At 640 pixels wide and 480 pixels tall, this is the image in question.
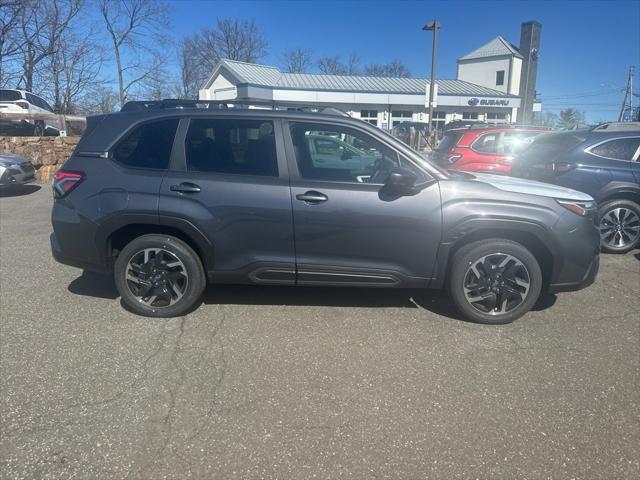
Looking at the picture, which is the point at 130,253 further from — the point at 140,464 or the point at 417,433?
the point at 417,433

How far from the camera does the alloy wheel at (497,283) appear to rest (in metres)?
3.73

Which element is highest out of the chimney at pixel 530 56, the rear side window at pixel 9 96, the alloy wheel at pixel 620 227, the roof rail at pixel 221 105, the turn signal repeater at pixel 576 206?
the chimney at pixel 530 56

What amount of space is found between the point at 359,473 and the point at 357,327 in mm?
1596

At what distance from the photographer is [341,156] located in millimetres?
3904

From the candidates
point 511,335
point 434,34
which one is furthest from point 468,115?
point 511,335

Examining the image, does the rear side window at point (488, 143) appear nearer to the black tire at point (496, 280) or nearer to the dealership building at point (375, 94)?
the black tire at point (496, 280)

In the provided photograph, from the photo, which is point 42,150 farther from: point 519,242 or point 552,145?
point 519,242

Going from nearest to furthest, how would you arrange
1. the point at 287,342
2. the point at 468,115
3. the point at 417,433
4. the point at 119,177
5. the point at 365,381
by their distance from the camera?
the point at 417,433 → the point at 365,381 → the point at 287,342 → the point at 119,177 → the point at 468,115

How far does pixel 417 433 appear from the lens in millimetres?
2488

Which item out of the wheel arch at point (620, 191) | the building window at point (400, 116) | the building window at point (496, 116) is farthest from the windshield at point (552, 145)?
the building window at point (496, 116)

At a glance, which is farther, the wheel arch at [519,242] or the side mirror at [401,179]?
the wheel arch at [519,242]

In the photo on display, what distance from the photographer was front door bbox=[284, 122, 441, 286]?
142 inches

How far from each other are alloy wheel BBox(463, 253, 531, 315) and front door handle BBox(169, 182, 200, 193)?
2394mm

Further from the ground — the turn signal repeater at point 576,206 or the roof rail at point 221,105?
the roof rail at point 221,105
